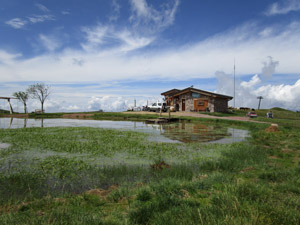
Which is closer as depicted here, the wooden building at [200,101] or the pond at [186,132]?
the pond at [186,132]

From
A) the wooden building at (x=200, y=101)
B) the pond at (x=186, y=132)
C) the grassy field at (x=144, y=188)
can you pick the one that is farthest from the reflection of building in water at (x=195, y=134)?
the wooden building at (x=200, y=101)

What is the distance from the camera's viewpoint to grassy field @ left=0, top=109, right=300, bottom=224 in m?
3.76

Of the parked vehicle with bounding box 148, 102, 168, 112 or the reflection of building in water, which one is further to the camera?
the parked vehicle with bounding box 148, 102, 168, 112

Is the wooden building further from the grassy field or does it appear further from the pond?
the grassy field

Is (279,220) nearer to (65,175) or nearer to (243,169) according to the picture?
(243,169)

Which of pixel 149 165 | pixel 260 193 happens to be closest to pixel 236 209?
pixel 260 193

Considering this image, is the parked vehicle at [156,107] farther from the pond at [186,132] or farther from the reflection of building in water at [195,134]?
the reflection of building in water at [195,134]

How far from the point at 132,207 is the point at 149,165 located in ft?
13.5

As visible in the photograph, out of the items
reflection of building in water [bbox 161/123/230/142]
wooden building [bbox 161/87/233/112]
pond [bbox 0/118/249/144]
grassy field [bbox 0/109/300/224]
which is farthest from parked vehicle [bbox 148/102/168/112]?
grassy field [bbox 0/109/300/224]

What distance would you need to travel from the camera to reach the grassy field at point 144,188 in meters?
3.76

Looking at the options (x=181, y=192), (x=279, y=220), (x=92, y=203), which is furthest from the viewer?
(x=181, y=192)

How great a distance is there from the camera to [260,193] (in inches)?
185

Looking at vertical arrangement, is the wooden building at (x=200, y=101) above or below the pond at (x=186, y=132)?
above

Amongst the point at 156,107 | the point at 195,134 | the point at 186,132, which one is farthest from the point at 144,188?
the point at 156,107
